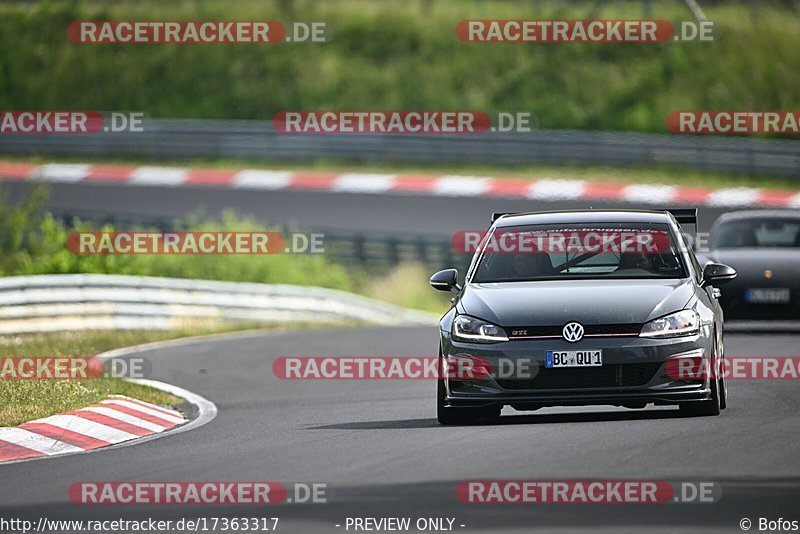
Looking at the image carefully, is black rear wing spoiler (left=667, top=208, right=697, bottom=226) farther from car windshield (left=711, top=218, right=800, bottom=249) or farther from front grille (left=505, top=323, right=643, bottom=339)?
car windshield (left=711, top=218, right=800, bottom=249)

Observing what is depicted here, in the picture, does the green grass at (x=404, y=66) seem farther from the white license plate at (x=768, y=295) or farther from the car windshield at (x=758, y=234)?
the white license plate at (x=768, y=295)

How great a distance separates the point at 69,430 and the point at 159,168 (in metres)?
31.1

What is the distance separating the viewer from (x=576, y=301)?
11.8 m

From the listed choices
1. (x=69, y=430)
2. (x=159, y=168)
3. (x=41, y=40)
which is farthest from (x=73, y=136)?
(x=69, y=430)

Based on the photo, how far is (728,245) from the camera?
71.9 ft

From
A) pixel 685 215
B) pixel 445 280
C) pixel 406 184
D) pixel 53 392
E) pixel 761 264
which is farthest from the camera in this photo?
pixel 406 184

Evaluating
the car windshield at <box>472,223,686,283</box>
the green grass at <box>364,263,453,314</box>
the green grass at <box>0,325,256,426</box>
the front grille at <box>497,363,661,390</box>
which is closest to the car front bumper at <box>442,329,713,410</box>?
the front grille at <box>497,363,661,390</box>

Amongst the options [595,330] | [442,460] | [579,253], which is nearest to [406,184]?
[579,253]

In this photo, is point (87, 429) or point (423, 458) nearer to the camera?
point (423, 458)

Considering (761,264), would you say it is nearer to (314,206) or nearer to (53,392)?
(53,392)

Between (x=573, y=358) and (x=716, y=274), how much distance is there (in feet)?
5.91

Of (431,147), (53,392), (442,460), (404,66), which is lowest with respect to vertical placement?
(442,460)

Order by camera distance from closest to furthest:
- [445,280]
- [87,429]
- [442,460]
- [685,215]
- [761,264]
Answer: [442,460], [445,280], [87,429], [685,215], [761,264]

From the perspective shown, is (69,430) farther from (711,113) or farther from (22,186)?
(711,113)
